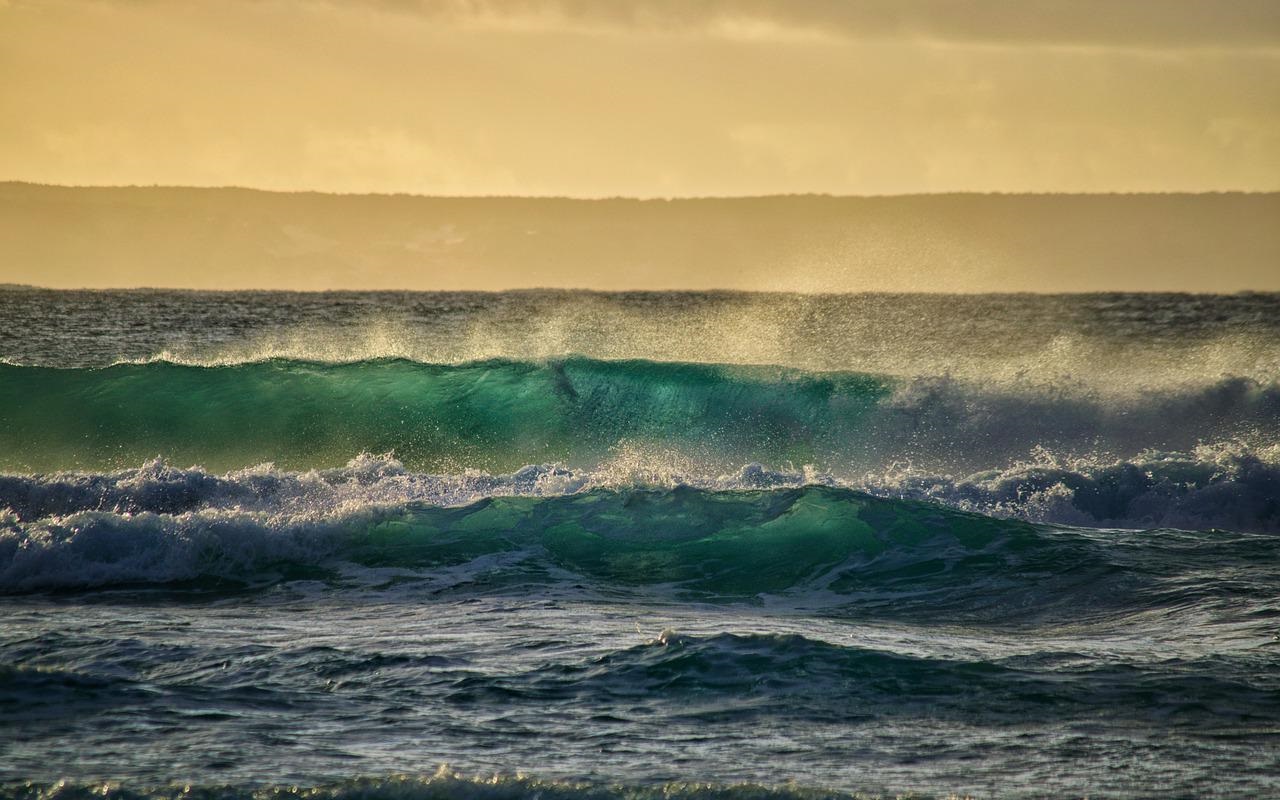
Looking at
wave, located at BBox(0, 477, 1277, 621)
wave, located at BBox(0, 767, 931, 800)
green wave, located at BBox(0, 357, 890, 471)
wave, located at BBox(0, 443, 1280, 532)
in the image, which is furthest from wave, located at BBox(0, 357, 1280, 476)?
wave, located at BBox(0, 767, 931, 800)

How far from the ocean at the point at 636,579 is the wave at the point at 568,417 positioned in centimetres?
7

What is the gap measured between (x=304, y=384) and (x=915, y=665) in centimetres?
1533

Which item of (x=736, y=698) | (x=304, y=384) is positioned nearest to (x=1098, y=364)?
(x=304, y=384)

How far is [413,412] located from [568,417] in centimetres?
248

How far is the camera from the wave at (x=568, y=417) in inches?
723

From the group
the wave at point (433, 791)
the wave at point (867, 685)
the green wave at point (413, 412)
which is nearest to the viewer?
the wave at point (433, 791)

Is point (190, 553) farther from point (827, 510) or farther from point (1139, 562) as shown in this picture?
point (1139, 562)

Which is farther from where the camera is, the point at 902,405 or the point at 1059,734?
the point at 902,405

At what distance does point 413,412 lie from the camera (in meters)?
20.2

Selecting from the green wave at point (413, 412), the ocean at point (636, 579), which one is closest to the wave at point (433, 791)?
the ocean at point (636, 579)

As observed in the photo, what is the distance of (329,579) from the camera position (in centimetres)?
1074

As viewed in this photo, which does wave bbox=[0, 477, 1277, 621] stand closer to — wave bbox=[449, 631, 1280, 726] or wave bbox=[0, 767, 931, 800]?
wave bbox=[449, 631, 1280, 726]

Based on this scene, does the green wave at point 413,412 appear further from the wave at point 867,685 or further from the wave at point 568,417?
the wave at point 867,685

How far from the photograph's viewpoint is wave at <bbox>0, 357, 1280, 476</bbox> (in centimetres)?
1838
